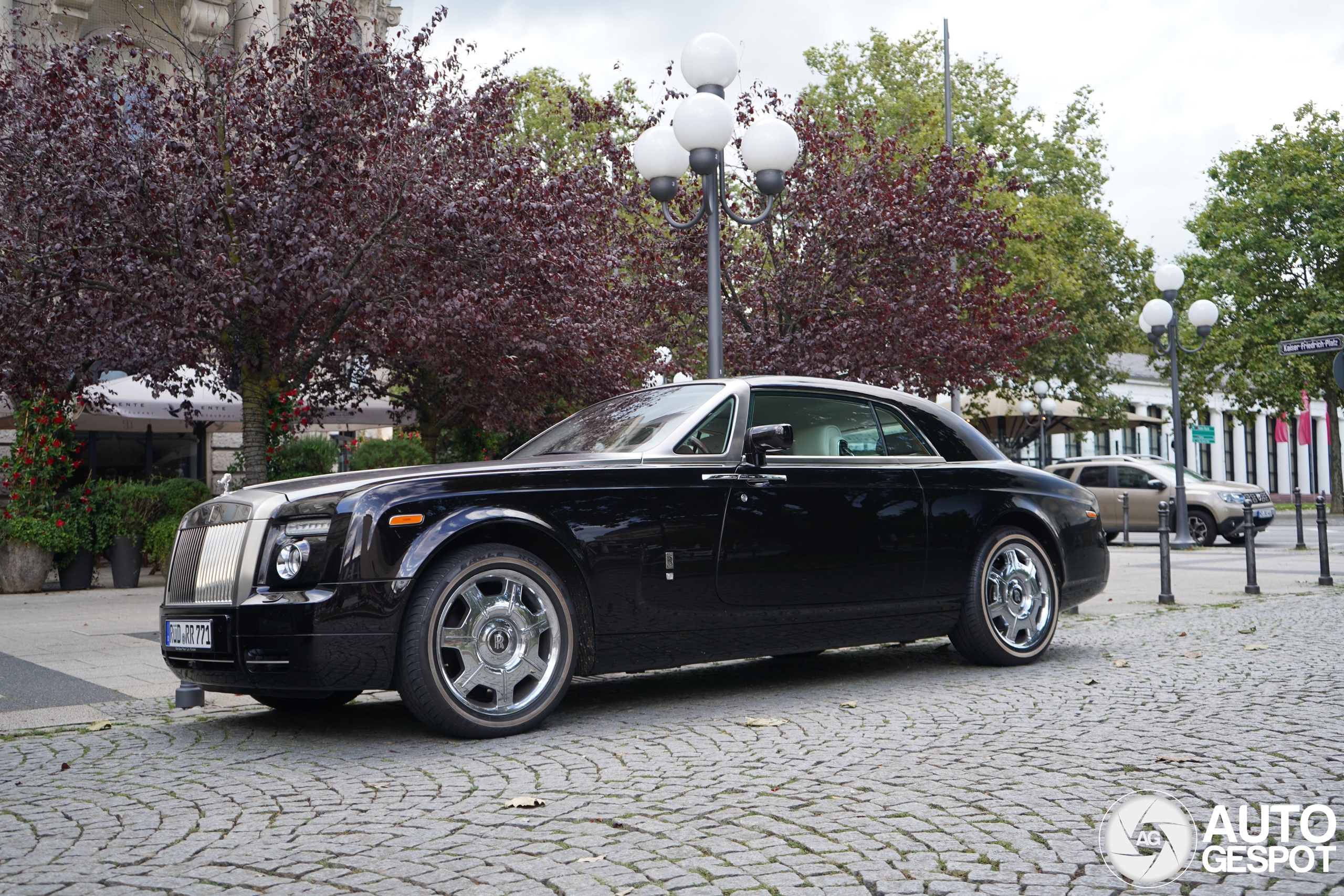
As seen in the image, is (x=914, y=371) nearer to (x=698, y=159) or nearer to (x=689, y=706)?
(x=698, y=159)

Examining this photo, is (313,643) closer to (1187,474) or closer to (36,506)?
(36,506)

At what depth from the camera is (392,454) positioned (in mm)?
19031

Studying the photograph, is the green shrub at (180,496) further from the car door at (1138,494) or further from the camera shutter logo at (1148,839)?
the car door at (1138,494)

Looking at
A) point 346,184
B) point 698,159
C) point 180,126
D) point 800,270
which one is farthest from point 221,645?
point 800,270

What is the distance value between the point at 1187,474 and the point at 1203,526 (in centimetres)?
153

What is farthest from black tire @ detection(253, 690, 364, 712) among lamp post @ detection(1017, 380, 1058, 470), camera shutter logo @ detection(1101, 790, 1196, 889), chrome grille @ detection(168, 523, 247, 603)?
lamp post @ detection(1017, 380, 1058, 470)

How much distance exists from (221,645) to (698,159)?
19.7ft

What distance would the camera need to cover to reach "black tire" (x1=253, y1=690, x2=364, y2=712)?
5.96m

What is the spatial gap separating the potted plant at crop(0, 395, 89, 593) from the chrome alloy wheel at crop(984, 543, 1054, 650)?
11.6m

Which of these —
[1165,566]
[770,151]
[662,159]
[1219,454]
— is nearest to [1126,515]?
[1165,566]

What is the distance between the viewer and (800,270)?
17.0 m

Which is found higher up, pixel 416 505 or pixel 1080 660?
pixel 416 505

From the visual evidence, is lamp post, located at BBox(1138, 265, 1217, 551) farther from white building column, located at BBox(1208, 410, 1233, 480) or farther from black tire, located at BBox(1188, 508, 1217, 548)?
white building column, located at BBox(1208, 410, 1233, 480)

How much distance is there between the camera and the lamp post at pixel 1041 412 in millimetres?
32719
